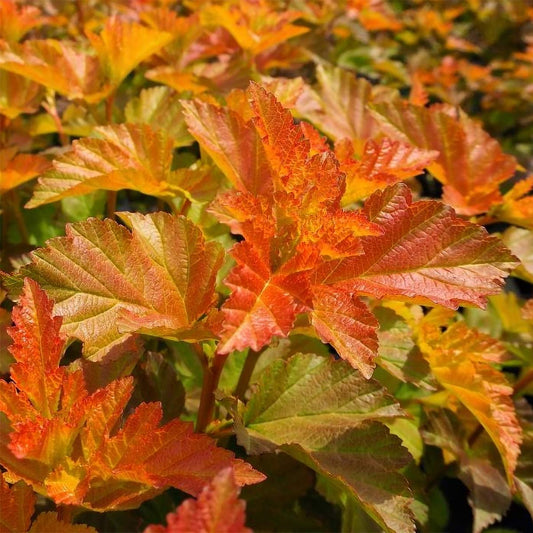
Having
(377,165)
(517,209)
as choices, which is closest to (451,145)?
(517,209)

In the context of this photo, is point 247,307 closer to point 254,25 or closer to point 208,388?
point 208,388

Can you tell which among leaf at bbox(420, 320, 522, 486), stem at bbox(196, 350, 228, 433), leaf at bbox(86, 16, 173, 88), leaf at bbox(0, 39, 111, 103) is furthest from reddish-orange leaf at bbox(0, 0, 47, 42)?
leaf at bbox(420, 320, 522, 486)

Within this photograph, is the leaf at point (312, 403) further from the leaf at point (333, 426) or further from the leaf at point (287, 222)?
the leaf at point (287, 222)

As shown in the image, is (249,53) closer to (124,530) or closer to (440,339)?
(440,339)

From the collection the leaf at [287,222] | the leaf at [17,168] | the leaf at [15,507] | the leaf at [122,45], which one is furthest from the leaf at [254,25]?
the leaf at [15,507]

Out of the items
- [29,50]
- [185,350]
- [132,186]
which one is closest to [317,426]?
[185,350]

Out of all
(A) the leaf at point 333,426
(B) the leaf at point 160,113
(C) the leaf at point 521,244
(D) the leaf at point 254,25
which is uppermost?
(D) the leaf at point 254,25

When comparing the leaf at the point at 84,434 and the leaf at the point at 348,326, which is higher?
the leaf at the point at 348,326
